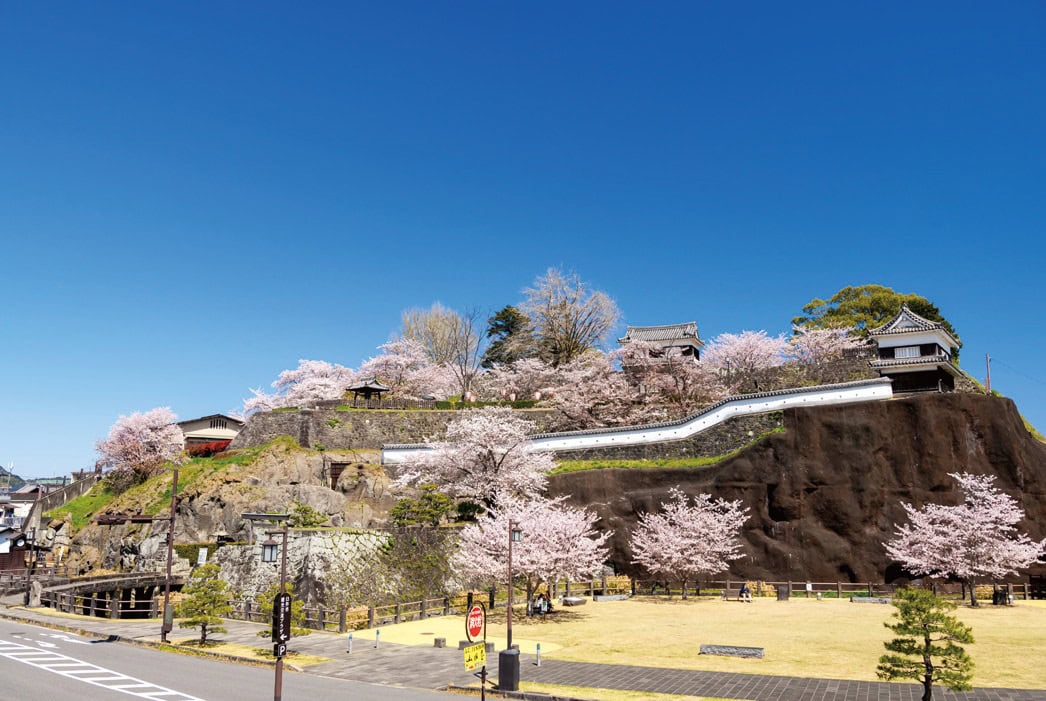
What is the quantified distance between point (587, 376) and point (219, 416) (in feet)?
111

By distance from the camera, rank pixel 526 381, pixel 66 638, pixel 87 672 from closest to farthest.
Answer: pixel 87 672 → pixel 66 638 → pixel 526 381

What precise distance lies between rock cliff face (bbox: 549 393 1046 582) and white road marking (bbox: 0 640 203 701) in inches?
1008

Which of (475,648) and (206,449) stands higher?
(206,449)

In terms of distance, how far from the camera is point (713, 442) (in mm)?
40531

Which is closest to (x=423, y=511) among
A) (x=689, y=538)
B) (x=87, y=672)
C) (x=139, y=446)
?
(x=689, y=538)

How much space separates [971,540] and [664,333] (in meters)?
34.7

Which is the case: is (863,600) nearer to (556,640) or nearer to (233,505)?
(556,640)

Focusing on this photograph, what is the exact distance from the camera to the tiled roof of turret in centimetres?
6247

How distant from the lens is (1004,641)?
68.6ft

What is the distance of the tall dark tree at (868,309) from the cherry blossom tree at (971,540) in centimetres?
2880

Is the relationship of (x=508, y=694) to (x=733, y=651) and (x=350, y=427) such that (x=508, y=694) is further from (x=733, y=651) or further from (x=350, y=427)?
(x=350, y=427)

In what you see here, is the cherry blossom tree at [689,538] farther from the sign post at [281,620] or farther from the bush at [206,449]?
the bush at [206,449]

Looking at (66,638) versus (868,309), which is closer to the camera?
(66,638)

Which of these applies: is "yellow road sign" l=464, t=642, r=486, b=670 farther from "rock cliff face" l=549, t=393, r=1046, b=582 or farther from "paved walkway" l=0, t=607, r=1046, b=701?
"rock cliff face" l=549, t=393, r=1046, b=582
